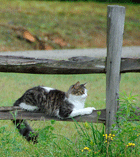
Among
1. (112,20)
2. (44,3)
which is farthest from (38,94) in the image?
(44,3)

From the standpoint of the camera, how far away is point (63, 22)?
14.4 metres

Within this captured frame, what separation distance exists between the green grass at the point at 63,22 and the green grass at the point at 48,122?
185 inches

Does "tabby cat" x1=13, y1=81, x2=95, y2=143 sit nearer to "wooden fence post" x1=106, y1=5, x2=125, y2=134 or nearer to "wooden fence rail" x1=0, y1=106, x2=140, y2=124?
"wooden fence rail" x1=0, y1=106, x2=140, y2=124

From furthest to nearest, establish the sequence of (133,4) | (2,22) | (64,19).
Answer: (133,4)
(64,19)
(2,22)

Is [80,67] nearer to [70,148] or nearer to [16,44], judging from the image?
[70,148]

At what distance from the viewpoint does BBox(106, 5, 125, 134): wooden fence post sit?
118 inches

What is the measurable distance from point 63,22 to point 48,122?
10.6m

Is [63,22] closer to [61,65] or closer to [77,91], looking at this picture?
[77,91]

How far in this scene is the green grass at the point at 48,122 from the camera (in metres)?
2.85

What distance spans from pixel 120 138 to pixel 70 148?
58 centimetres

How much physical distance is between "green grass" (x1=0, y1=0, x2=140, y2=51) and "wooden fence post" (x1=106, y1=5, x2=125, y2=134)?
28.5ft

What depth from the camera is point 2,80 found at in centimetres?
695

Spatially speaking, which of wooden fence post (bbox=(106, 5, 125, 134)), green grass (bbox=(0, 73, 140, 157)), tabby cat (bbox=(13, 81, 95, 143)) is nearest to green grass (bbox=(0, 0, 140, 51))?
green grass (bbox=(0, 73, 140, 157))

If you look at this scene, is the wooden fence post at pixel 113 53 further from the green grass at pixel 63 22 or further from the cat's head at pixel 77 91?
the green grass at pixel 63 22
